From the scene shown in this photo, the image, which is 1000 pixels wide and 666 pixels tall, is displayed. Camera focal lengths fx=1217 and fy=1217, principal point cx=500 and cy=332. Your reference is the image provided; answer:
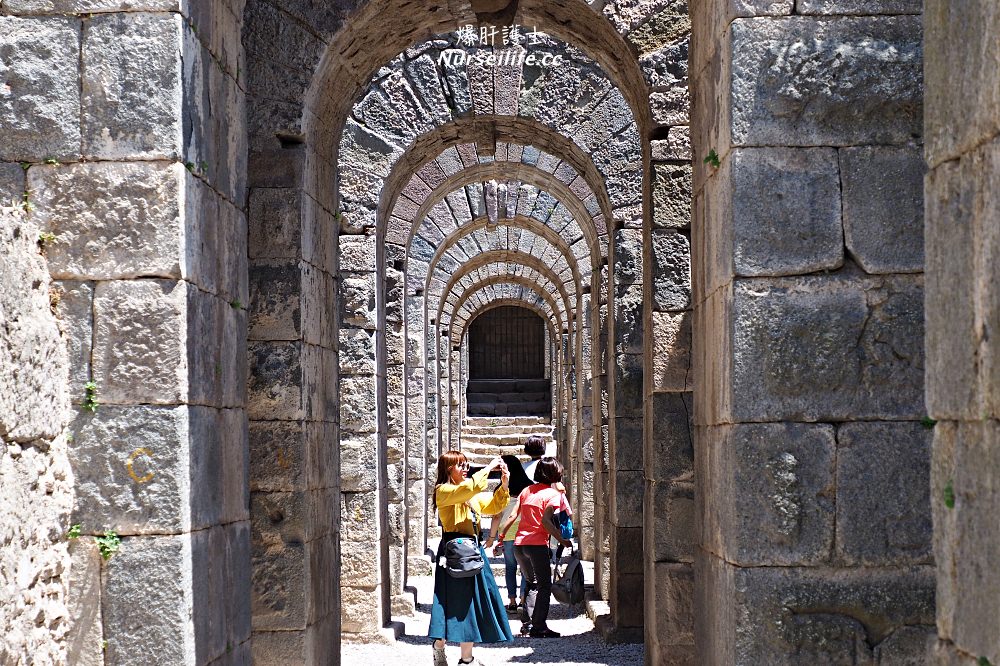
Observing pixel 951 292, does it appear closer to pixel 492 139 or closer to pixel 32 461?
pixel 32 461

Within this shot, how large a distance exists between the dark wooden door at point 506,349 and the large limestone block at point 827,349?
30819 millimetres

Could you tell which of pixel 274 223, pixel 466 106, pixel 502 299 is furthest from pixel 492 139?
pixel 502 299

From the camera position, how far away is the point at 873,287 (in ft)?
13.5

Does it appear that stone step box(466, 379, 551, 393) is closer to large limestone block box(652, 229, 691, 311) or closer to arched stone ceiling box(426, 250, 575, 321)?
arched stone ceiling box(426, 250, 575, 321)

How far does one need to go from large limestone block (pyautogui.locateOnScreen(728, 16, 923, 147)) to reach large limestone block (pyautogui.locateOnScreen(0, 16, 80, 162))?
2.24 m

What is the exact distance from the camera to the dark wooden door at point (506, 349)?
35125 millimetres

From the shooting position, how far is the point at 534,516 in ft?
33.1

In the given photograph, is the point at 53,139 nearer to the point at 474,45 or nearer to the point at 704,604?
the point at 704,604

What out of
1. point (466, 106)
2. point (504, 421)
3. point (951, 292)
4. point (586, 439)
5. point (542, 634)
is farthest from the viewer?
point (504, 421)

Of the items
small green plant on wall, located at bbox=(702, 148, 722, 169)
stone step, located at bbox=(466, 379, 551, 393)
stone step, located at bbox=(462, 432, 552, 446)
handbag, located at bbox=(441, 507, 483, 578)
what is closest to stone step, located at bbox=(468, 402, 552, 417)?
stone step, located at bbox=(466, 379, 551, 393)

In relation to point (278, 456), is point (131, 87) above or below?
above

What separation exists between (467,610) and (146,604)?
4392 mm

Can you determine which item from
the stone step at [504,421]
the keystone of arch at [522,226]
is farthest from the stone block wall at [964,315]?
the stone step at [504,421]

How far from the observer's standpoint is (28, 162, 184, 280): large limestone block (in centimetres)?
400
